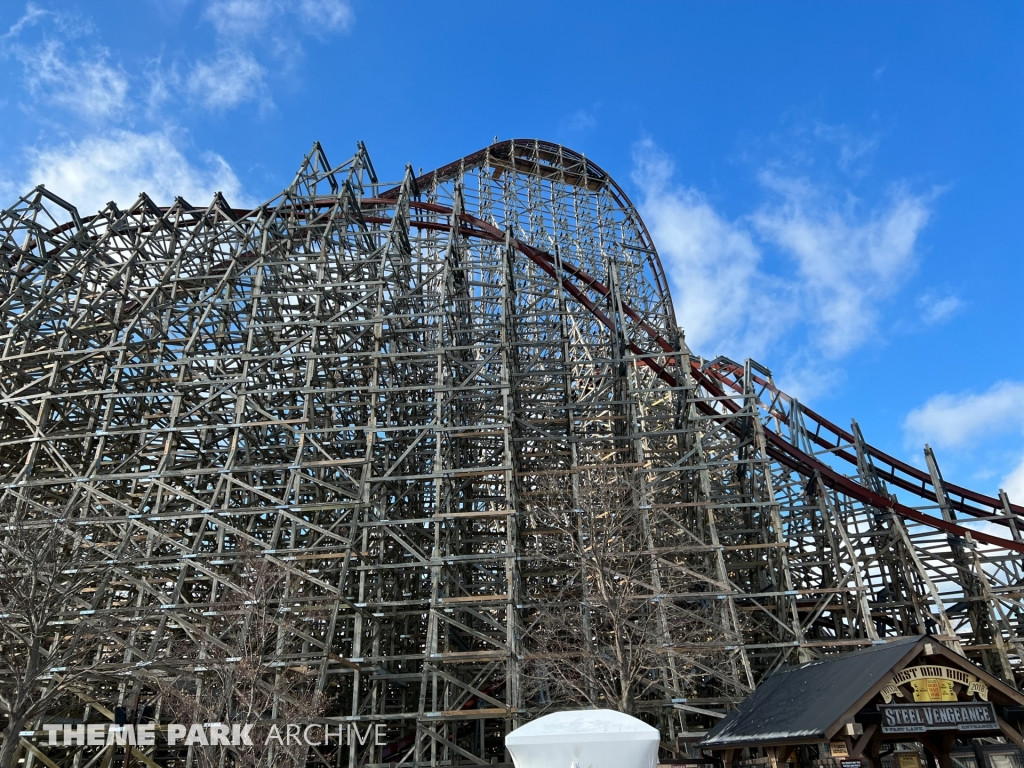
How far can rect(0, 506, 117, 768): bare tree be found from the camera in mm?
11984

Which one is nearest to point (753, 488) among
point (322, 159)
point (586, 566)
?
point (586, 566)

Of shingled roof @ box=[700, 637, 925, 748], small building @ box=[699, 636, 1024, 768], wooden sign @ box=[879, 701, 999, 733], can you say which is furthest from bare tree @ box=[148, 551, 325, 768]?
A: wooden sign @ box=[879, 701, 999, 733]

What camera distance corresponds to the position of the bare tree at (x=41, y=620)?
12.0 meters

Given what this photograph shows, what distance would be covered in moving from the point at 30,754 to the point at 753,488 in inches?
606

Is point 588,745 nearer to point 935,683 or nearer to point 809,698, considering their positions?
point 809,698

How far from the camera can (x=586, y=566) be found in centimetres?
1450

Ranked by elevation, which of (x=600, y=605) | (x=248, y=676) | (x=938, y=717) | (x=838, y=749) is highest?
(x=600, y=605)

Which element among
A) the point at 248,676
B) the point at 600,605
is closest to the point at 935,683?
the point at 600,605

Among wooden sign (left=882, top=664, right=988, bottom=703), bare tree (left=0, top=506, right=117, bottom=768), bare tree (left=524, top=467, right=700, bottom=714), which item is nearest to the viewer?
wooden sign (left=882, top=664, right=988, bottom=703)

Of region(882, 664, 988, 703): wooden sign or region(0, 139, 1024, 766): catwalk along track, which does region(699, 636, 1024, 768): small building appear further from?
region(0, 139, 1024, 766): catwalk along track

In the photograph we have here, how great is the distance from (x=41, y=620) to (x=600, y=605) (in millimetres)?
9068

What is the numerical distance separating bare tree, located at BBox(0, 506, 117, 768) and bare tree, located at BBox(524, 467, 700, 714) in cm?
766

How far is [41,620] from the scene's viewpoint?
12.3 metres

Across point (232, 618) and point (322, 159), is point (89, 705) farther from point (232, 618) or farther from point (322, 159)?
point (322, 159)
